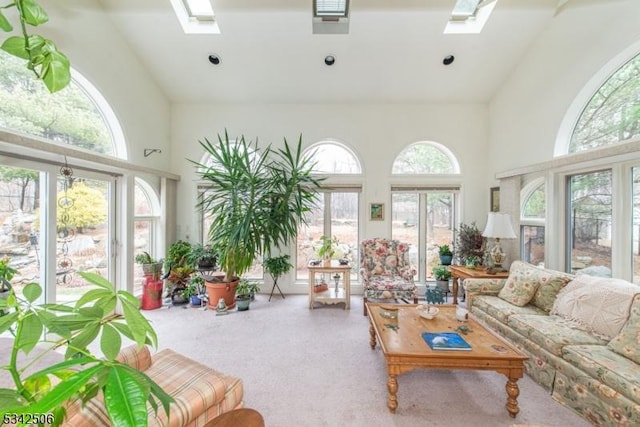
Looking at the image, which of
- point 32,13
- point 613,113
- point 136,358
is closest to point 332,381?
point 136,358

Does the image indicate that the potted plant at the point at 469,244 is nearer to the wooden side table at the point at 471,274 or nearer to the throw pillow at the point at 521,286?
the wooden side table at the point at 471,274

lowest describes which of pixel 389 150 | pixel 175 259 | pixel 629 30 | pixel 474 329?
pixel 474 329

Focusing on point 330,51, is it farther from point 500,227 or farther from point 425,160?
point 500,227

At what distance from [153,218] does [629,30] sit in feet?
20.5

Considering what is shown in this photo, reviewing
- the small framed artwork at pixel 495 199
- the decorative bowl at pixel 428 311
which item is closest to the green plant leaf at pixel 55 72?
the decorative bowl at pixel 428 311

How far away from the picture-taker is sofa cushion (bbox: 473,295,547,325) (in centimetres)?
267

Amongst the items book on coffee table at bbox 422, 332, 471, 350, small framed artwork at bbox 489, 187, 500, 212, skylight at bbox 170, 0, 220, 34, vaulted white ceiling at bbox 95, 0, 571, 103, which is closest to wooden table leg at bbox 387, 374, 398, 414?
book on coffee table at bbox 422, 332, 471, 350

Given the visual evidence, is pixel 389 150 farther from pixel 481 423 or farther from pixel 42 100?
pixel 42 100

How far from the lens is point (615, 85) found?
112 inches

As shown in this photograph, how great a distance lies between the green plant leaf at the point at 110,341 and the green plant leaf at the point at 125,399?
4cm

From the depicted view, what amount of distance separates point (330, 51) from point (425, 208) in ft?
9.51

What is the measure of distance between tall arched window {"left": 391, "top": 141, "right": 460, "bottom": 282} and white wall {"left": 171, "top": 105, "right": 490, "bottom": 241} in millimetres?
157

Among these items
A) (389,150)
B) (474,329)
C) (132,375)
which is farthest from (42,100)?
(474,329)

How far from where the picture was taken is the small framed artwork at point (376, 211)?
454cm
